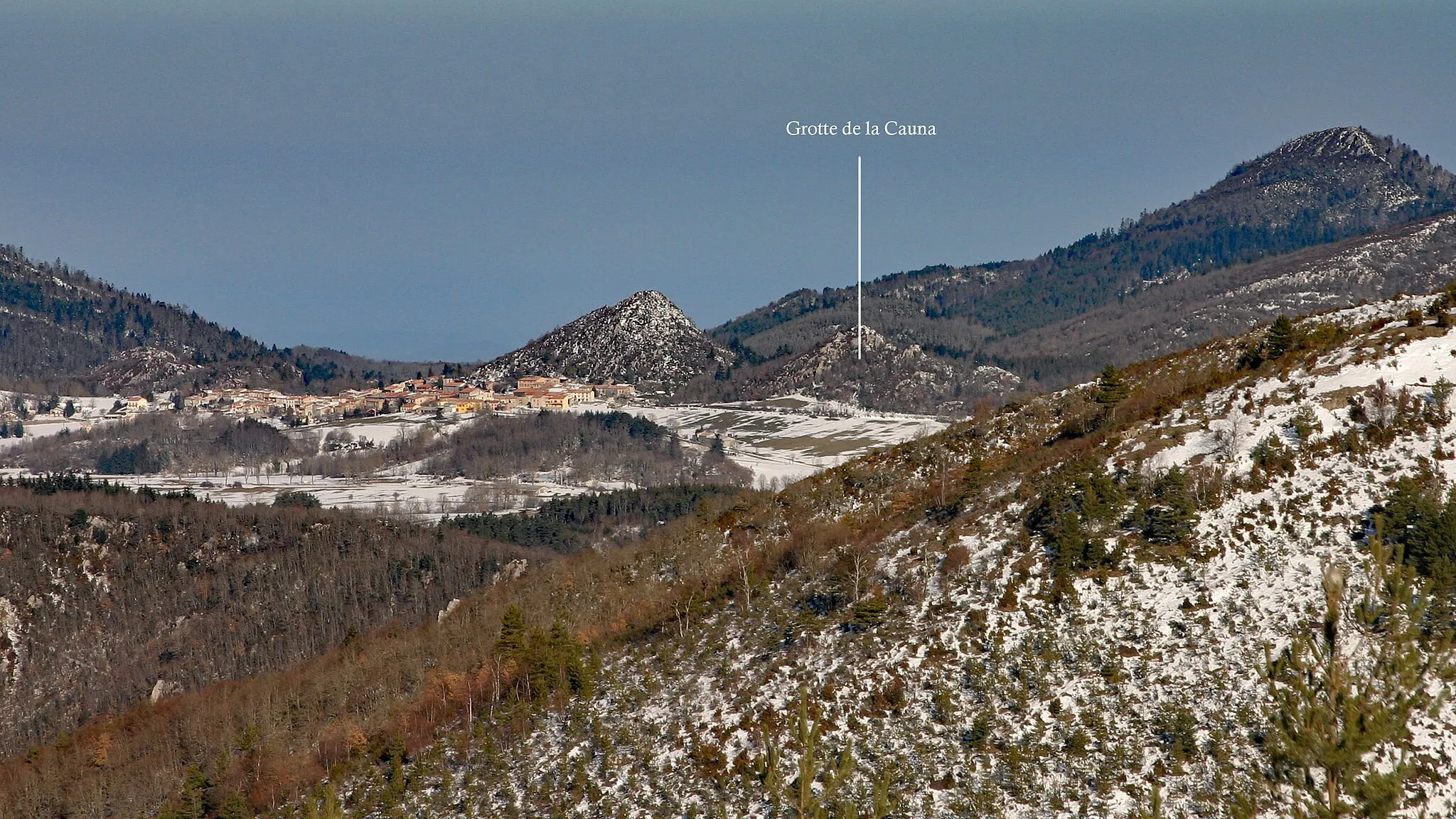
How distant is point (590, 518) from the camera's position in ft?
563

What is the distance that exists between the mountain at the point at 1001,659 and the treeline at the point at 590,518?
3361 inches

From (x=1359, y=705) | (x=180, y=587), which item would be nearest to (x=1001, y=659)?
(x=1359, y=705)

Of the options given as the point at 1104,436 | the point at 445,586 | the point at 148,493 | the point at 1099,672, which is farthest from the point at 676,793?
the point at 148,493

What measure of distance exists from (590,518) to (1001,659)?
Result: 135 metres

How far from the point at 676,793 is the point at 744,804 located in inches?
118

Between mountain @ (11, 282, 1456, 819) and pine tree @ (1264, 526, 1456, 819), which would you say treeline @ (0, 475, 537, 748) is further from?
pine tree @ (1264, 526, 1456, 819)

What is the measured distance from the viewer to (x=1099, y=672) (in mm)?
39500

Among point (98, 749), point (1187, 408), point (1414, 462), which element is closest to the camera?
point (1414, 462)

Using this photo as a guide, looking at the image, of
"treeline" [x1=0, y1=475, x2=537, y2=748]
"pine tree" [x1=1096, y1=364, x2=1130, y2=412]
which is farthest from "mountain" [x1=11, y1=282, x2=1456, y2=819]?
"treeline" [x1=0, y1=475, x2=537, y2=748]

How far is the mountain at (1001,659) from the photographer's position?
33594 mm

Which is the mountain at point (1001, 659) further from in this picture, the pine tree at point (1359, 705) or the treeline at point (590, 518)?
the treeline at point (590, 518)

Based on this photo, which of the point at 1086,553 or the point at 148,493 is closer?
the point at 1086,553

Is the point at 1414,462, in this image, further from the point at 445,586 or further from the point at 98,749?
the point at 445,586

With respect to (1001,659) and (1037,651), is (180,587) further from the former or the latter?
(1037,651)
